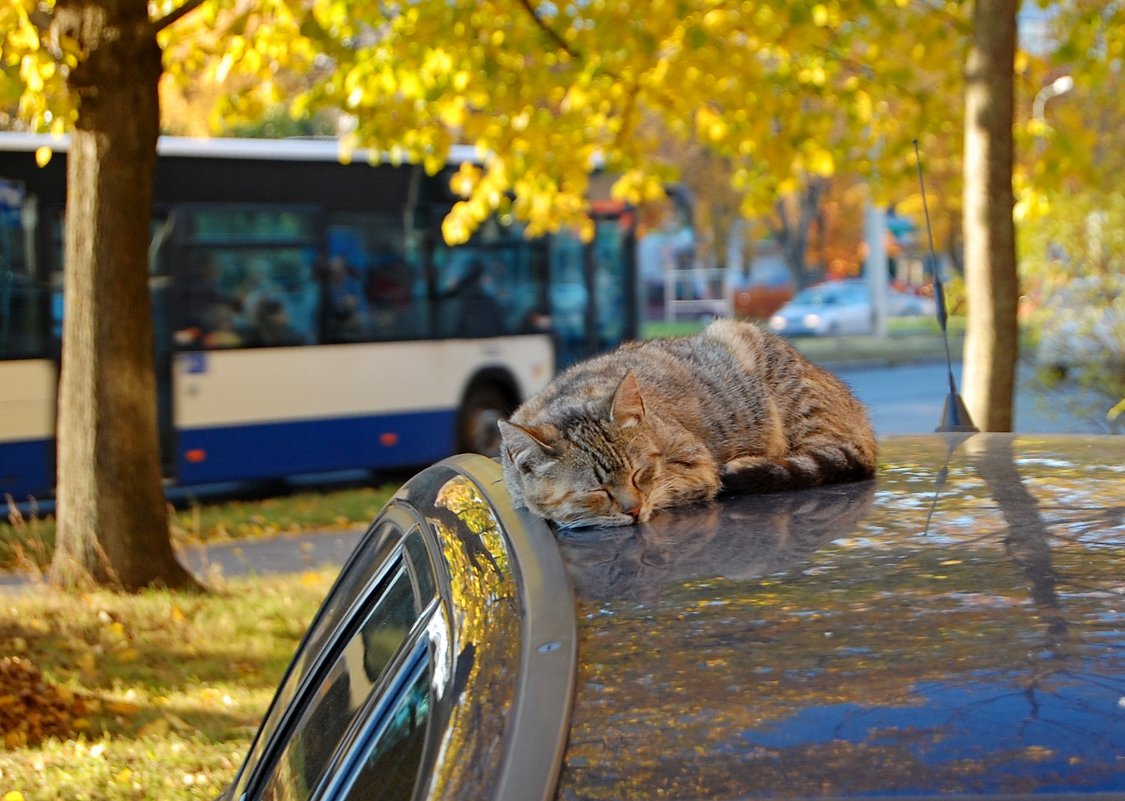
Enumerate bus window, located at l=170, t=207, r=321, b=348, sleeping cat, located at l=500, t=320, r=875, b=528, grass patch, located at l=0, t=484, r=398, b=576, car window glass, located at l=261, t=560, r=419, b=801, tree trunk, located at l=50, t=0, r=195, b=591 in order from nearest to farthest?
car window glass, located at l=261, t=560, r=419, b=801 → sleeping cat, located at l=500, t=320, r=875, b=528 → tree trunk, located at l=50, t=0, r=195, b=591 → grass patch, located at l=0, t=484, r=398, b=576 → bus window, located at l=170, t=207, r=321, b=348

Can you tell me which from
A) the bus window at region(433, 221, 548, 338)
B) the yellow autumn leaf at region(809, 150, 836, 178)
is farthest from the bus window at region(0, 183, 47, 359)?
the yellow autumn leaf at region(809, 150, 836, 178)

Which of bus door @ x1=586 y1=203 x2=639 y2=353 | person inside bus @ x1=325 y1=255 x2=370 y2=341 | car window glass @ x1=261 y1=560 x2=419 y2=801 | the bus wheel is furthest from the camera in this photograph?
bus door @ x1=586 y1=203 x2=639 y2=353

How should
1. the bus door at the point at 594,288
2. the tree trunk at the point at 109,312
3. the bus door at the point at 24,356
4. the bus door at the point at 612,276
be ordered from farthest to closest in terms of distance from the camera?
the bus door at the point at 612,276 → the bus door at the point at 594,288 → the bus door at the point at 24,356 → the tree trunk at the point at 109,312

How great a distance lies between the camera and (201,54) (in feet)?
36.6

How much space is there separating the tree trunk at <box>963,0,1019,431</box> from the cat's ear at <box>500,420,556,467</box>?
17.4ft

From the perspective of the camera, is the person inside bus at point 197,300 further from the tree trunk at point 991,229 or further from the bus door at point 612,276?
the tree trunk at point 991,229

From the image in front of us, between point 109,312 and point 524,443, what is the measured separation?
5.83 m

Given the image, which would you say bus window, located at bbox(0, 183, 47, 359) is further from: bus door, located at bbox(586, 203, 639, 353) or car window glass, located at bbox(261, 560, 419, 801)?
car window glass, located at bbox(261, 560, 419, 801)

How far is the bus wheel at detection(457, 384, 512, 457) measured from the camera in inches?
662

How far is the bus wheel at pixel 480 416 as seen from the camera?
16.8 meters

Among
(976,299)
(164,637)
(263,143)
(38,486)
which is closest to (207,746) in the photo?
(164,637)

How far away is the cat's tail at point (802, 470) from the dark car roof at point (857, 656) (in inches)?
20.6

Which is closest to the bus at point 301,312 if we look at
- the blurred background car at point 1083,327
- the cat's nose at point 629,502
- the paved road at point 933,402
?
the paved road at point 933,402

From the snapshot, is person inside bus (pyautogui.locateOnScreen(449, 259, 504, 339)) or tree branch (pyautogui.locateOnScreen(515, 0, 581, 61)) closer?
tree branch (pyautogui.locateOnScreen(515, 0, 581, 61))
